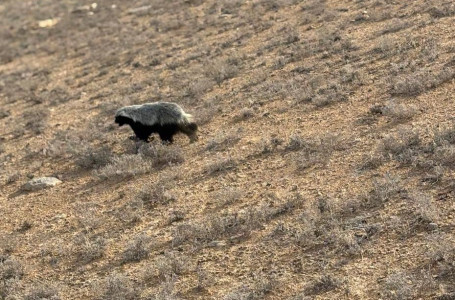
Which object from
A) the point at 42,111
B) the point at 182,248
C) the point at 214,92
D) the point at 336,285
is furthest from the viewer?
the point at 42,111

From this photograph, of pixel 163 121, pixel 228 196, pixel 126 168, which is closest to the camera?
pixel 228 196

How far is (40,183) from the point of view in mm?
10602

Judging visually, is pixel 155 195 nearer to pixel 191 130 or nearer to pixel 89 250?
pixel 89 250

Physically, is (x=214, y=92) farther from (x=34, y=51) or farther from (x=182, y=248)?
(x=34, y=51)

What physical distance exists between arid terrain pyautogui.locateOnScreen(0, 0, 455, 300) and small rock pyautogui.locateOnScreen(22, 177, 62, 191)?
0.17m

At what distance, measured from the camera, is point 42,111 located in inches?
613

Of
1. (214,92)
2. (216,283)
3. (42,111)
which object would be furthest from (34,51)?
(216,283)

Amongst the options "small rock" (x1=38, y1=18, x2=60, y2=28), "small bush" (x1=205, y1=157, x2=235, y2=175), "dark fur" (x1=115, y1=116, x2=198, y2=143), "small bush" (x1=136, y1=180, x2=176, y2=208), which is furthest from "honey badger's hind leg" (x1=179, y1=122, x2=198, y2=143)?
"small rock" (x1=38, y1=18, x2=60, y2=28)

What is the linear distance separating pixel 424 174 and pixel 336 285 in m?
2.77

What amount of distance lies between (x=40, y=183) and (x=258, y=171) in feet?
16.2

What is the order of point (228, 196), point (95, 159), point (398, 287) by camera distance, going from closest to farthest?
point (398, 287) → point (228, 196) → point (95, 159)

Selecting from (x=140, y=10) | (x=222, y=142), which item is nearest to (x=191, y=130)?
(x=222, y=142)

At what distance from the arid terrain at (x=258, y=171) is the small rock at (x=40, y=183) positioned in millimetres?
173

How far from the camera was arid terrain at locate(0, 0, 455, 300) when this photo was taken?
658cm
